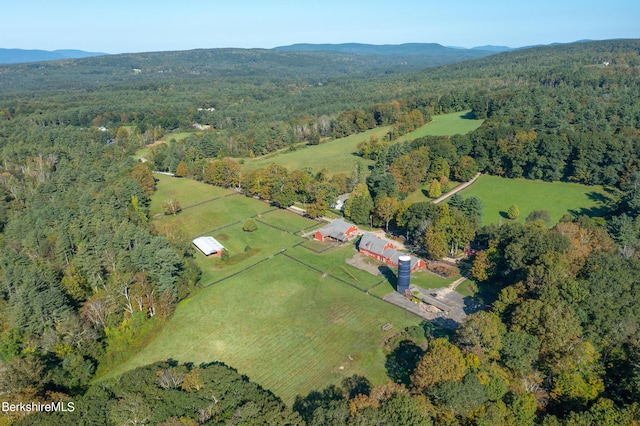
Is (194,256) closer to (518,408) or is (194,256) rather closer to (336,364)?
(336,364)

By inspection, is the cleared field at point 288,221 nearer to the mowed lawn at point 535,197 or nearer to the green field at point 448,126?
the mowed lawn at point 535,197

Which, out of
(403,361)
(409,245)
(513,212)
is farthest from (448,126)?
(403,361)

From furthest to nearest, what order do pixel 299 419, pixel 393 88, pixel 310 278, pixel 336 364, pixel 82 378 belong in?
pixel 393 88, pixel 310 278, pixel 336 364, pixel 82 378, pixel 299 419

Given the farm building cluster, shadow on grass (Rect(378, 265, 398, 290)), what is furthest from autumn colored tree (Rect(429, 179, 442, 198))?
shadow on grass (Rect(378, 265, 398, 290))

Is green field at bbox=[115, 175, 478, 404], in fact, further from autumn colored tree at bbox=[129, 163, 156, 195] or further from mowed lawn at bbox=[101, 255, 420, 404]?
autumn colored tree at bbox=[129, 163, 156, 195]

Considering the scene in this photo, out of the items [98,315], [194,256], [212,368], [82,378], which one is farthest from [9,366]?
[194,256]

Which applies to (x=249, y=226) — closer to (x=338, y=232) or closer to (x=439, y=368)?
(x=338, y=232)

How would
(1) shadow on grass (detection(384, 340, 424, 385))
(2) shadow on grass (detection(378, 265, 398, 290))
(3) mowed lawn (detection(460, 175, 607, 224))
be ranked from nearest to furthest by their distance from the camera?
(1) shadow on grass (detection(384, 340, 424, 385)) < (2) shadow on grass (detection(378, 265, 398, 290)) < (3) mowed lawn (detection(460, 175, 607, 224))
